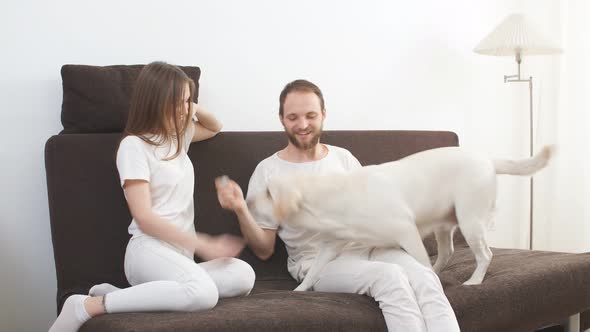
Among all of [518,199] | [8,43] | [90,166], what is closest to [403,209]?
[90,166]

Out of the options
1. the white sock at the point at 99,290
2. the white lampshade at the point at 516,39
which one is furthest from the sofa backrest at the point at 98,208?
the white lampshade at the point at 516,39

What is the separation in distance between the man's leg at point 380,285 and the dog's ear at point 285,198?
23cm

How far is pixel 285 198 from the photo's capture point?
7.25ft

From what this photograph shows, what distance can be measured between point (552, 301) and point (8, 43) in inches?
81.6

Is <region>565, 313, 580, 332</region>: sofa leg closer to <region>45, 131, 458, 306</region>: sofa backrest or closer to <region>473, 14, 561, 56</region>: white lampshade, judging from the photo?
<region>45, 131, 458, 306</region>: sofa backrest

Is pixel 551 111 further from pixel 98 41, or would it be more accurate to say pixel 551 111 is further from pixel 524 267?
pixel 98 41

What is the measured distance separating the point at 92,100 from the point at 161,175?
0.51m

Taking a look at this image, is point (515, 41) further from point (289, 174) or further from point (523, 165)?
point (289, 174)

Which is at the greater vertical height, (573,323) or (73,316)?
(73,316)

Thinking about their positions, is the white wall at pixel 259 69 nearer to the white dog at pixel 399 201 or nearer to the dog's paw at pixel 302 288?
the white dog at pixel 399 201

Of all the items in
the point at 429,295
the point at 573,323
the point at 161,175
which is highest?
the point at 161,175

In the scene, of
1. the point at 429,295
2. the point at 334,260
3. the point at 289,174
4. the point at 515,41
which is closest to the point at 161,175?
the point at 289,174

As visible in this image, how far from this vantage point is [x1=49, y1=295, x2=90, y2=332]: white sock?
77.7 inches

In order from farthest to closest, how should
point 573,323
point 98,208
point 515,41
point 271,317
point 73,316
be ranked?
point 515,41
point 573,323
point 98,208
point 73,316
point 271,317
